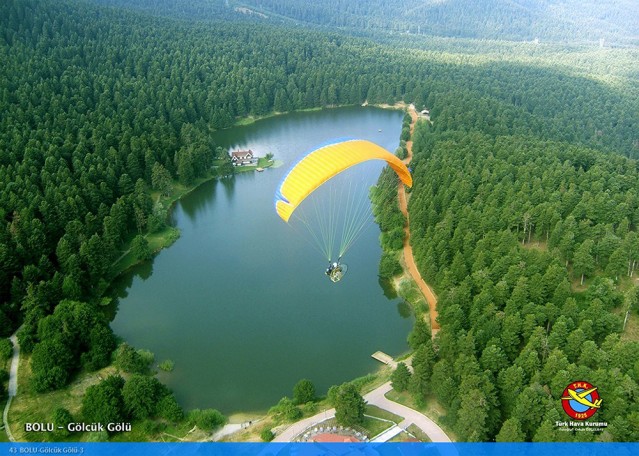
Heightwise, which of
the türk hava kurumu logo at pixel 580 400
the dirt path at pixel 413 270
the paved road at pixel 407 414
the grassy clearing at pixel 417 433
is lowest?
the grassy clearing at pixel 417 433

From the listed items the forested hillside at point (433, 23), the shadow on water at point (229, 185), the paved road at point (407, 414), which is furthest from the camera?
the forested hillside at point (433, 23)

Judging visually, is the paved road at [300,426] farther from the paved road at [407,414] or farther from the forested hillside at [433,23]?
the forested hillside at [433,23]

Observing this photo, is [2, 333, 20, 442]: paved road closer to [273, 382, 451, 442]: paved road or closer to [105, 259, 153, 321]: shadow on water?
[105, 259, 153, 321]: shadow on water

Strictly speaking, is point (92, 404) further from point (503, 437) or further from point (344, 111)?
point (344, 111)

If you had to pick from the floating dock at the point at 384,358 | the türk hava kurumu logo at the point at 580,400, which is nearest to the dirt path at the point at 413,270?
the floating dock at the point at 384,358

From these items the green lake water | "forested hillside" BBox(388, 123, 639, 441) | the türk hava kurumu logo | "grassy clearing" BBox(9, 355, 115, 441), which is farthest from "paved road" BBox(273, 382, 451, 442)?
"grassy clearing" BBox(9, 355, 115, 441)

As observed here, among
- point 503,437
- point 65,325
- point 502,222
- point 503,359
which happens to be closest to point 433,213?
point 502,222

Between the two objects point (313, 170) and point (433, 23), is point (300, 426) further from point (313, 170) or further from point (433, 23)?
point (433, 23)
